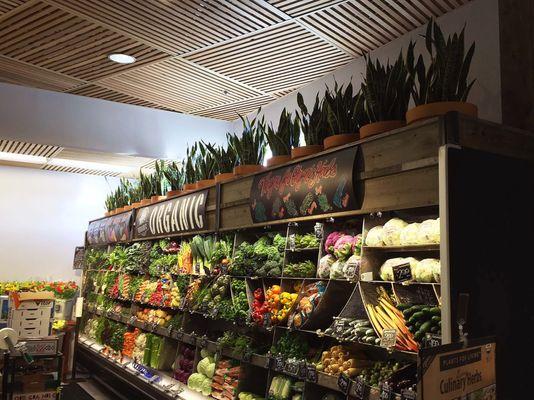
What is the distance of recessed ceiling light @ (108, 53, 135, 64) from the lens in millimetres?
6253

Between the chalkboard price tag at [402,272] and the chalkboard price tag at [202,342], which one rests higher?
the chalkboard price tag at [402,272]

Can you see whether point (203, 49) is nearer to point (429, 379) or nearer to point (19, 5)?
point (19, 5)

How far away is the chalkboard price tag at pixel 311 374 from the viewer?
12.0 feet

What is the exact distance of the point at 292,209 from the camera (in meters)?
4.25

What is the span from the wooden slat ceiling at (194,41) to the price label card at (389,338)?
3.26 m

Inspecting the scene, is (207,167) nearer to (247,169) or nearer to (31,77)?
(247,169)

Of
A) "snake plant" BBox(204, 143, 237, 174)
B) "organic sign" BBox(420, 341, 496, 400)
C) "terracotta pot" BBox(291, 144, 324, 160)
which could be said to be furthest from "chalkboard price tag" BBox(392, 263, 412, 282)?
"snake plant" BBox(204, 143, 237, 174)

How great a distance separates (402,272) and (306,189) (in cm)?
120

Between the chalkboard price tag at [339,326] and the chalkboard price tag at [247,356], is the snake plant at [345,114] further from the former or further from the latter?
the chalkboard price tag at [247,356]

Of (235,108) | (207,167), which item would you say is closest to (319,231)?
(207,167)

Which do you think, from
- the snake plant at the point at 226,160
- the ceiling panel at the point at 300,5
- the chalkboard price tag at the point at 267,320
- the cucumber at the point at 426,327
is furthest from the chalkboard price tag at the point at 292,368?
the ceiling panel at the point at 300,5

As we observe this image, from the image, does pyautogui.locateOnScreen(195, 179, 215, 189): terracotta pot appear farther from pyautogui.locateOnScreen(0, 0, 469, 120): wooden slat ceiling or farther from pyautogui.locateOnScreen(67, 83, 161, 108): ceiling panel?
pyautogui.locateOnScreen(67, 83, 161, 108): ceiling panel

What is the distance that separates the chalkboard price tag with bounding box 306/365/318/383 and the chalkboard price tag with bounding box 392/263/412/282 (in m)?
1.01

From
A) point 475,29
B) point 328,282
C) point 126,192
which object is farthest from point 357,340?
point 126,192
